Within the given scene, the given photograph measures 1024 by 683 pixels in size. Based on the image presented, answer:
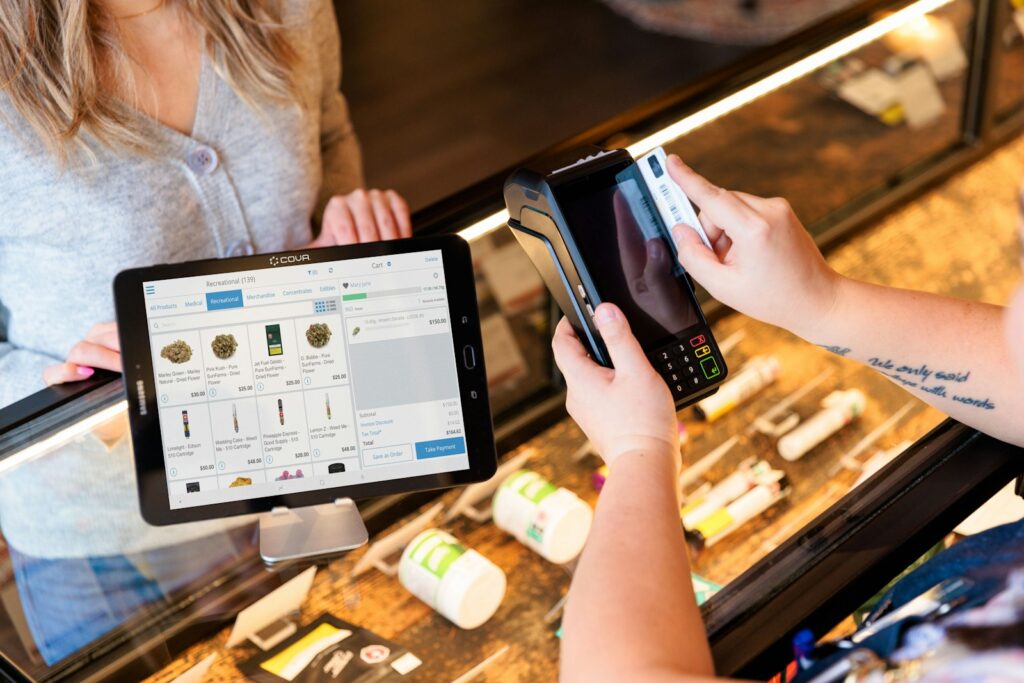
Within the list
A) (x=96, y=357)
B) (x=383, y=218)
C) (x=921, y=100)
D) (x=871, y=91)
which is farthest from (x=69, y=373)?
(x=921, y=100)

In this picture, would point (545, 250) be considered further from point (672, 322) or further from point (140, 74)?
point (140, 74)

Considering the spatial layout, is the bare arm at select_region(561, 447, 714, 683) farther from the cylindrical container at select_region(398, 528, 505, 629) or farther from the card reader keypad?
the cylindrical container at select_region(398, 528, 505, 629)

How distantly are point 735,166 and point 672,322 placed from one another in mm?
760

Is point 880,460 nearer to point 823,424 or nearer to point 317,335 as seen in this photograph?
point 823,424

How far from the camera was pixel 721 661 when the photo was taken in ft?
2.42

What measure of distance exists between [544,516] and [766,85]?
66cm

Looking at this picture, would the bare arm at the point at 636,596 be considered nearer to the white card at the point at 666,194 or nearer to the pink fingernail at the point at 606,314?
the pink fingernail at the point at 606,314

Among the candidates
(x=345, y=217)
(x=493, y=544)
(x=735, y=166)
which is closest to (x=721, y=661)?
(x=493, y=544)

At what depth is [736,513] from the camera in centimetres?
114

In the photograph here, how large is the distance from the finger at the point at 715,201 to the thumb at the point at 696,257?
0.03 metres

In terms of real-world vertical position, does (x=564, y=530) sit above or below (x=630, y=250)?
below

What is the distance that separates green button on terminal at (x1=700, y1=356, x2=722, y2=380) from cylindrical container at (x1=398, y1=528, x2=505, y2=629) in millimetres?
325

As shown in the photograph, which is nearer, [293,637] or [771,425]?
[293,637]

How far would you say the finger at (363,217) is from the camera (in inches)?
46.5
